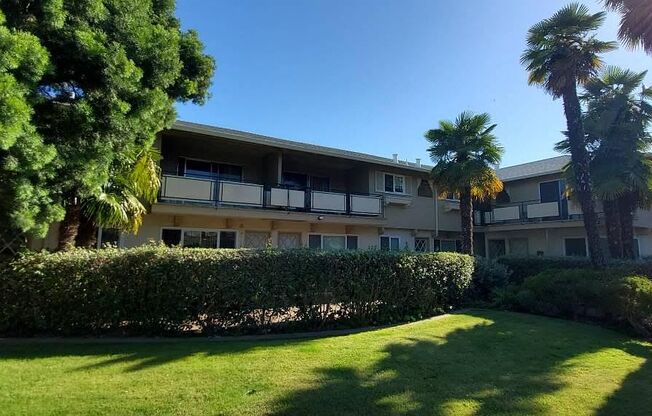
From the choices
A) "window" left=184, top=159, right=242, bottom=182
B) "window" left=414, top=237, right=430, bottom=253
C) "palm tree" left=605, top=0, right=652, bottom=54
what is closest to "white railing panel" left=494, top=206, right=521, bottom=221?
"window" left=414, top=237, right=430, bottom=253

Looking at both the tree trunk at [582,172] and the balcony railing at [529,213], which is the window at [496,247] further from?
the tree trunk at [582,172]

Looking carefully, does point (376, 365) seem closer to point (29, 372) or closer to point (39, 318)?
point (29, 372)

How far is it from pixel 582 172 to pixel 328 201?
31.5 feet

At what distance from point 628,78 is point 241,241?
59.5 feet

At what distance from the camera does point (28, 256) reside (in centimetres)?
791

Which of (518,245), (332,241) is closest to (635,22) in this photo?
(332,241)

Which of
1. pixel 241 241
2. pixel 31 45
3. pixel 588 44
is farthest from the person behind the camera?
pixel 241 241

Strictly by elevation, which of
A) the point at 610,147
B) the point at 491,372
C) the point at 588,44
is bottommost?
the point at 491,372

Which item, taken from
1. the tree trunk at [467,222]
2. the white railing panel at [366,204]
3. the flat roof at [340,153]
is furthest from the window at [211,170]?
the tree trunk at [467,222]

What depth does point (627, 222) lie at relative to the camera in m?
17.7

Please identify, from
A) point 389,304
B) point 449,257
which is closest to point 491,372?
point 389,304

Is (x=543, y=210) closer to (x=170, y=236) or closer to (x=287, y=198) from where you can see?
(x=287, y=198)

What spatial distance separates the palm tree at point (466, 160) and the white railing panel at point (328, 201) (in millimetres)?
4676

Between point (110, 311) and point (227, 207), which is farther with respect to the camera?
point (227, 207)
